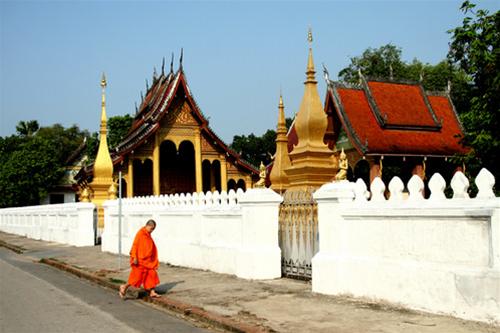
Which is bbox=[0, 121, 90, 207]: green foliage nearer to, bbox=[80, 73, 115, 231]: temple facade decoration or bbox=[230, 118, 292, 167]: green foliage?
bbox=[230, 118, 292, 167]: green foliage

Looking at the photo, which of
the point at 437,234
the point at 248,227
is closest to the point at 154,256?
the point at 248,227

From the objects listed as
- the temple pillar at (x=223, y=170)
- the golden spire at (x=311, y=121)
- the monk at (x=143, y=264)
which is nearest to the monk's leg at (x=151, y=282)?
the monk at (x=143, y=264)

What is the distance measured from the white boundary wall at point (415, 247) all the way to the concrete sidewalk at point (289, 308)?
0.70ft

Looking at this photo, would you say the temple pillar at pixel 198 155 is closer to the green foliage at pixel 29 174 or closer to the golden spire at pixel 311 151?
the golden spire at pixel 311 151

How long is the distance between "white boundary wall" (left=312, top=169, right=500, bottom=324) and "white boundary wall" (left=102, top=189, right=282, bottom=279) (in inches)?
72.1

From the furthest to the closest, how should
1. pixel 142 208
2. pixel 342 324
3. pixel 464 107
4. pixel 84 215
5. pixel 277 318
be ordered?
pixel 464 107
pixel 84 215
pixel 142 208
pixel 277 318
pixel 342 324

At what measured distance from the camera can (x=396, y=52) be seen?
55344mm

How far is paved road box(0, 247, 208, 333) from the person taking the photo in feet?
24.9

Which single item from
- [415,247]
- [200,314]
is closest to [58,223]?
[200,314]

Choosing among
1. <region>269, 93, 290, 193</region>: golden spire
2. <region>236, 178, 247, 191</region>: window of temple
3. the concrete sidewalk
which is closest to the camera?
the concrete sidewalk

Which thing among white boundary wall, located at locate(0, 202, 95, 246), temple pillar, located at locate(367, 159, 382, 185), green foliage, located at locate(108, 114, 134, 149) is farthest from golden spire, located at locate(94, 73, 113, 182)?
green foliage, located at locate(108, 114, 134, 149)

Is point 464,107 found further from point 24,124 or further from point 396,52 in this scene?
point 24,124

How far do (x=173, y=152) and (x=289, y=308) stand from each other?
93.0 ft

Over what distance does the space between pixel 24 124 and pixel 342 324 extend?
65100 mm
